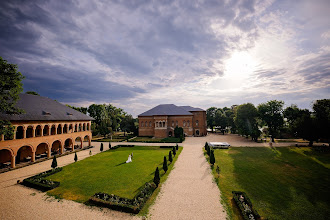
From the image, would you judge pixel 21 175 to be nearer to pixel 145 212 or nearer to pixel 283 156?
pixel 145 212

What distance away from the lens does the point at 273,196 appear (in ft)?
46.2

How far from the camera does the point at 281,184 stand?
16688mm

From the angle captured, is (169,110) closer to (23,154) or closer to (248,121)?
(248,121)

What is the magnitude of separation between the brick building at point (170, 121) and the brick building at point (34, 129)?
90.4 ft

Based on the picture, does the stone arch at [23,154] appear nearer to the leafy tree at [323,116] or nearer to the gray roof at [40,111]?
the gray roof at [40,111]

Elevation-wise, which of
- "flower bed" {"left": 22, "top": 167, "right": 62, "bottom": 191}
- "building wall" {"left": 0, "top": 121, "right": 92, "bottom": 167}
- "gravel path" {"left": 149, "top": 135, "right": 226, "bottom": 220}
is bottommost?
"gravel path" {"left": 149, "top": 135, "right": 226, "bottom": 220}

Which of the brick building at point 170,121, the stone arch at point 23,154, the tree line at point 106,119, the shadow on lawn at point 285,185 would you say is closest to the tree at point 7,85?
the stone arch at point 23,154

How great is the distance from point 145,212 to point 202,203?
16.9ft

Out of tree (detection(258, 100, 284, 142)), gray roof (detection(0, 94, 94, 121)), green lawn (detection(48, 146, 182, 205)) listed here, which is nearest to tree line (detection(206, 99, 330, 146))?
tree (detection(258, 100, 284, 142))

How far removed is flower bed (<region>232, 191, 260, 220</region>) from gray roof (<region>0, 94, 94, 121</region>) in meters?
32.2

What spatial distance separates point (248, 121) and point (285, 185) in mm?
32865

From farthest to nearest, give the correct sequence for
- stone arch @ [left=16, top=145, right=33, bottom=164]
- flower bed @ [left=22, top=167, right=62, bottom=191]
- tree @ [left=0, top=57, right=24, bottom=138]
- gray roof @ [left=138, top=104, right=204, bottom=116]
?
1. gray roof @ [left=138, top=104, right=204, bottom=116]
2. stone arch @ [left=16, top=145, right=33, bottom=164]
3. tree @ [left=0, top=57, right=24, bottom=138]
4. flower bed @ [left=22, top=167, right=62, bottom=191]

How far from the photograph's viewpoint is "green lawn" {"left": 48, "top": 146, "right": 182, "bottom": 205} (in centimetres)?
1519

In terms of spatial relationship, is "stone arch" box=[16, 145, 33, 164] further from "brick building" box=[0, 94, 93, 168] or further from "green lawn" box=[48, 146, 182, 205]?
"green lawn" box=[48, 146, 182, 205]
